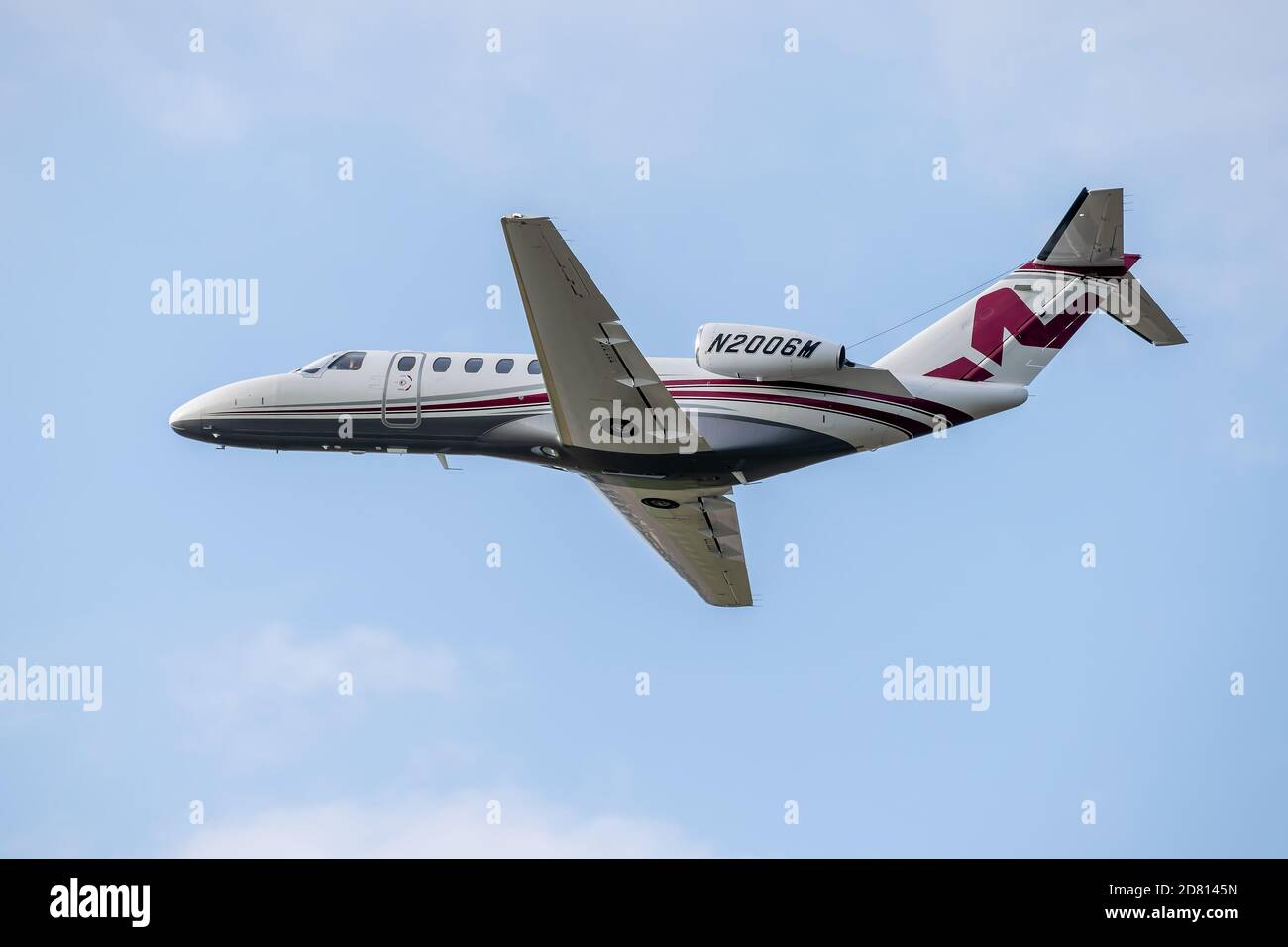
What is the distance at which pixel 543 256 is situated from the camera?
24.9m

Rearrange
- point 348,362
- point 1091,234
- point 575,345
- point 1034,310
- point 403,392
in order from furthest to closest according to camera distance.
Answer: point 348,362 < point 403,392 < point 1034,310 < point 1091,234 < point 575,345

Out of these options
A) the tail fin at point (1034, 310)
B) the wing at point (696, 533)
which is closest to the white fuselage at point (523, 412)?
the tail fin at point (1034, 310)

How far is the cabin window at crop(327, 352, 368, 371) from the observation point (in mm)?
31422

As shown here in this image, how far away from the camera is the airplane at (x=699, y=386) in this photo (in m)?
27.0

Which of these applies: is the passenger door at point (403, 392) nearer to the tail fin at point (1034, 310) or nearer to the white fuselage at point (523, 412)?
the white fuselage at point (523, 412)

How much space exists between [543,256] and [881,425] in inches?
290

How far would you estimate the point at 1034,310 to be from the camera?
95.4ft

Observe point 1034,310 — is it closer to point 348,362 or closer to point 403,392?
point 403,392

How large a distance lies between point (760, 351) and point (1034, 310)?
565 centimetres

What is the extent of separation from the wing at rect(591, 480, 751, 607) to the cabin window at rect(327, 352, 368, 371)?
5483 mm

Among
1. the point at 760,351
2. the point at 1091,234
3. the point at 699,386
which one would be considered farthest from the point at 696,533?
the point at 1091,234

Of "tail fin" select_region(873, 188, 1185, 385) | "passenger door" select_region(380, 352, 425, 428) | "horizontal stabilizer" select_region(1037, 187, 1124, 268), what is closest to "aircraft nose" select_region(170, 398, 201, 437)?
"passenger door" select_region(380, 352, 425, 428)

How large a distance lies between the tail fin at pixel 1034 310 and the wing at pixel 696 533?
4.79m

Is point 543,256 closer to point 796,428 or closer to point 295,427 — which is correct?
point 796,428
